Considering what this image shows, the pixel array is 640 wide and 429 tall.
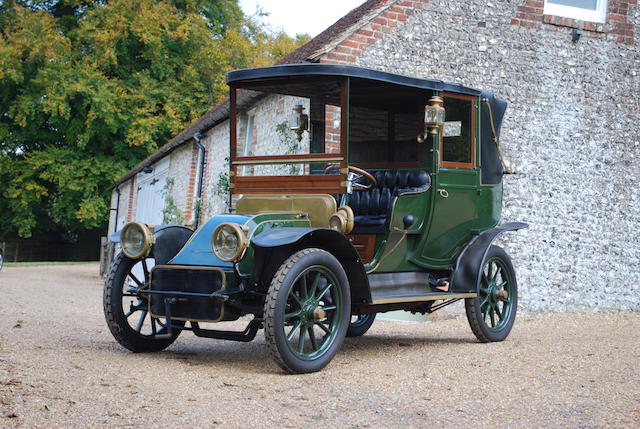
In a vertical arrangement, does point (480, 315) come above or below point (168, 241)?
below

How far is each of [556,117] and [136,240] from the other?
7159 millimetres

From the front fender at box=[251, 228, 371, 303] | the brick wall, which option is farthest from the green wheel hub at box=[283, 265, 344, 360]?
the brick wall

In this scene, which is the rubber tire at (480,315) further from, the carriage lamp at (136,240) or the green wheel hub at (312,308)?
the carriage lamp at (136,240)

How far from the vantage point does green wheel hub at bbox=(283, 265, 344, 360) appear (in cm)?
554

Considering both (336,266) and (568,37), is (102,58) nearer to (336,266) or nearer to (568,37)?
(568,37)

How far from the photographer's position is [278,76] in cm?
624

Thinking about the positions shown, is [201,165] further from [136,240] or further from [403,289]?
[136,240]

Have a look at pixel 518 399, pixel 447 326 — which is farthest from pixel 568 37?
pixel 518 399

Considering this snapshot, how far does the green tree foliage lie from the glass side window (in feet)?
64.7

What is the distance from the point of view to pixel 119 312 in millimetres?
6109

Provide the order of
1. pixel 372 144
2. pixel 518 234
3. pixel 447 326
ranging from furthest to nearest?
pixel 518 234 → pixel 447 326 → pixel 372 144

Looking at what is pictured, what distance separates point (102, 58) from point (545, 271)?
772 inches

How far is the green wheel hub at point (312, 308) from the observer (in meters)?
5.54

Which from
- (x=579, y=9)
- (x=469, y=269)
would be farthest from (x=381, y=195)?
(x=579, y=9)
